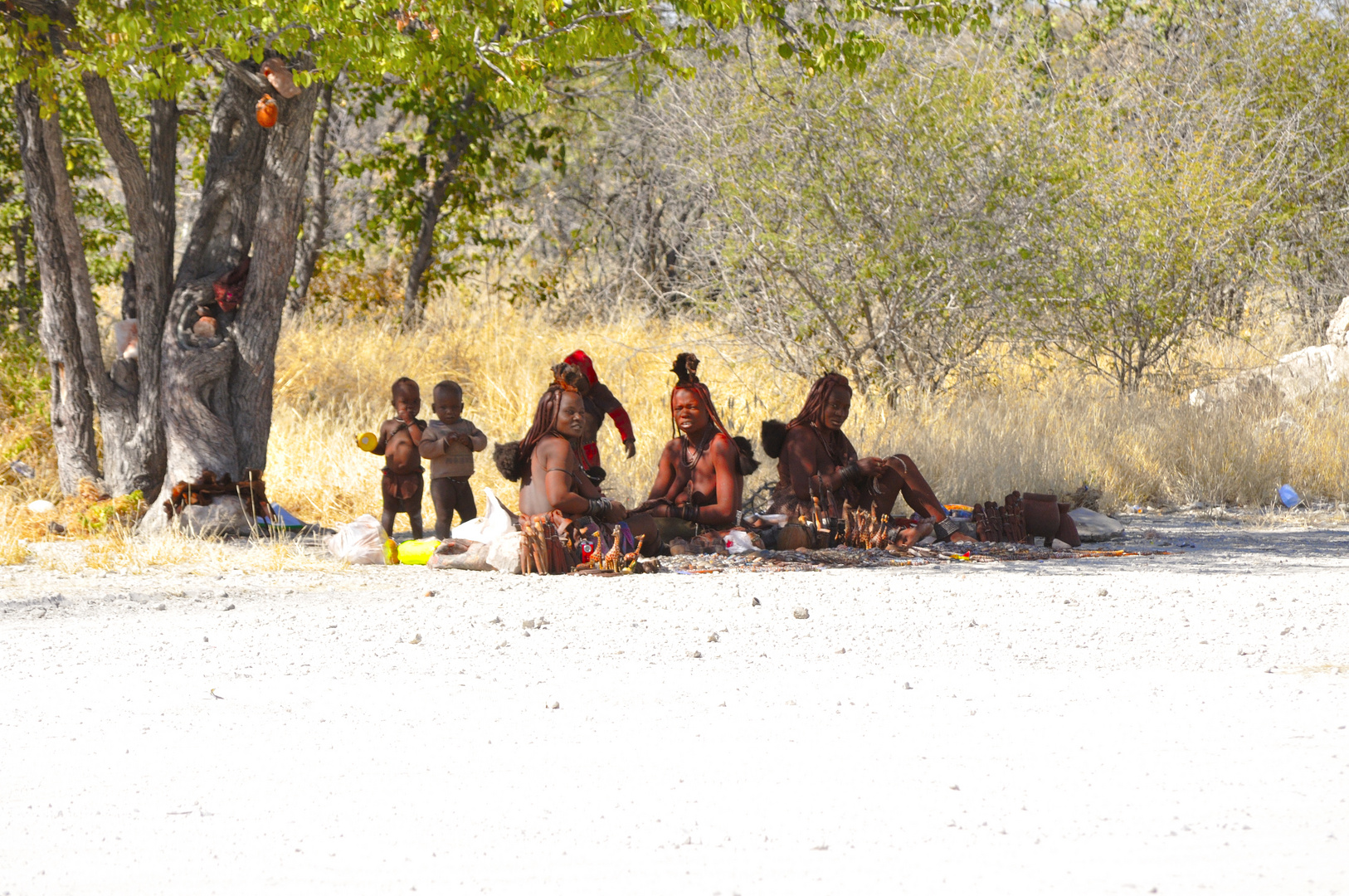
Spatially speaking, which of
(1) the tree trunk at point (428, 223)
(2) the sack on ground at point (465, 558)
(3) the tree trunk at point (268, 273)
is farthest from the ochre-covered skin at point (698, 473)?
(1) the tree trunk at point (428, 223)

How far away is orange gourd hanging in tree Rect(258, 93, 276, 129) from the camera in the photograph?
Result: 24.5 feet

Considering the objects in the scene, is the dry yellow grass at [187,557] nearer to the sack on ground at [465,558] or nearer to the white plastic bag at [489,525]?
the sack on ground at [465,558]

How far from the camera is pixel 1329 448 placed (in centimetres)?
990

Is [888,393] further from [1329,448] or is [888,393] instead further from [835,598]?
[835,598]

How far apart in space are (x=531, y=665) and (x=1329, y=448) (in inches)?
293

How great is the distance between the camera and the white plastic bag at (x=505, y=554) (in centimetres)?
643

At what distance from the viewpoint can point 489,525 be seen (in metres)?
6.76

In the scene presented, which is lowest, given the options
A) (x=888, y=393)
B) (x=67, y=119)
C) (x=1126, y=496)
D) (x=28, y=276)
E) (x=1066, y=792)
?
(x=1066, y=792)

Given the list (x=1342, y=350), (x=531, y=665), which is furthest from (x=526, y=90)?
(x=1342, y=350)

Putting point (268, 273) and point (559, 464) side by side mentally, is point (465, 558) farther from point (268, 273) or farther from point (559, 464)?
point (268, 273)

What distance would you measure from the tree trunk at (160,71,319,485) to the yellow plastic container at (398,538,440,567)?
5.30 feet

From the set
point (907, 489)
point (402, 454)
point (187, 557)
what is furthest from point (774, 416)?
point (187, 557)

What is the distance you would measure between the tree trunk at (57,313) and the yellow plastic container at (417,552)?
8.87 ft

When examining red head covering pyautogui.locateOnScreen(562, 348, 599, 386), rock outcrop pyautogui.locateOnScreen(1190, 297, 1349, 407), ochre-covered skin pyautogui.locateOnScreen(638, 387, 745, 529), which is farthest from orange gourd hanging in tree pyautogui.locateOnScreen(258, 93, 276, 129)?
rock outcrop pyautogui.locateOnScreen(1190, 297, 1349, 407)
